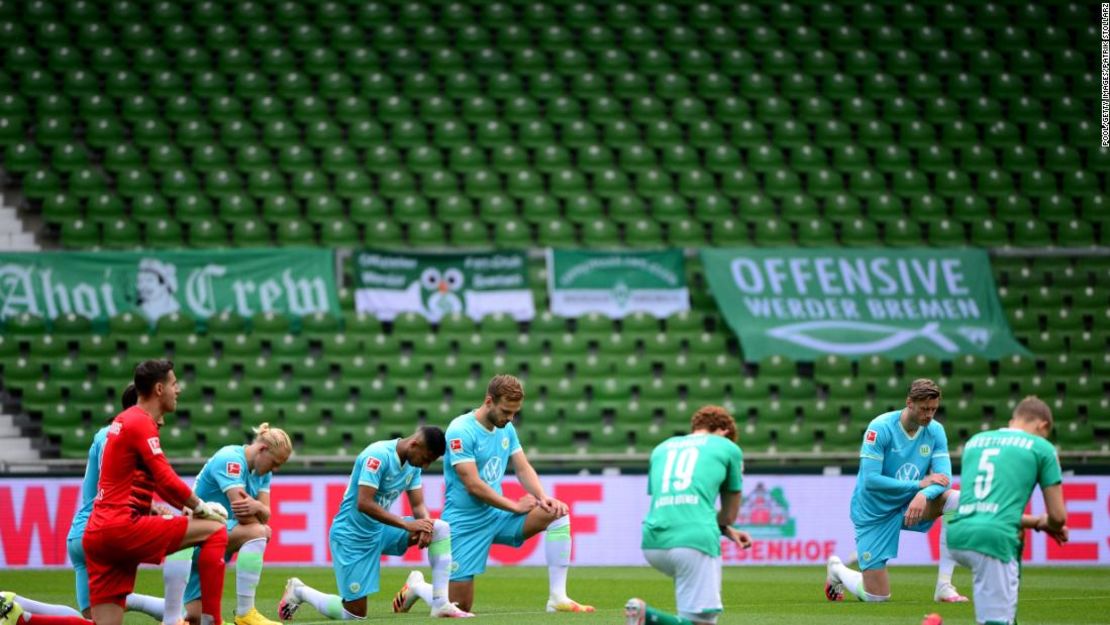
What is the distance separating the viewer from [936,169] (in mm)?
28391

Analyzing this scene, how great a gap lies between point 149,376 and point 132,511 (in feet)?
2.89

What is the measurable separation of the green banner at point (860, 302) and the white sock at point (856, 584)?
1141cm

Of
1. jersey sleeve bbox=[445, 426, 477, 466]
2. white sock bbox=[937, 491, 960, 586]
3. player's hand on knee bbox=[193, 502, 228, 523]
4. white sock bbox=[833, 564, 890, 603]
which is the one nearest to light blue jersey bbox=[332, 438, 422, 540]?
jersey sleeve bbox=[445, 426, 477, 466]

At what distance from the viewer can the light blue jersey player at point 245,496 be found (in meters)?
11.2

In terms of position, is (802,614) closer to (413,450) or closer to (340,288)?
(413,450)

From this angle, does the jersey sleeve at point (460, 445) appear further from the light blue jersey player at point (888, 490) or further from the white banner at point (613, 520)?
the white banner at point (613, 520)

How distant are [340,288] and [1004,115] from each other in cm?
1374

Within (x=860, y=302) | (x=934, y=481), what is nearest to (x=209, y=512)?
(x=934, y=481)

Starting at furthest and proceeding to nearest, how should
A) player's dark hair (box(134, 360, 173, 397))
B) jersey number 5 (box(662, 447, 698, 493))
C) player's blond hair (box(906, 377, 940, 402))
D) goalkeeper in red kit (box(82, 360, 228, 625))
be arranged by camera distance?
player's blond hair (box(906, 377, 940, 402)), player's dark hair (box(134, 360, 173, 397)), goalkeeper in red kit (box(82, 360, 228, 625)), jersey number 5 (box(662, 447, 698, 493))

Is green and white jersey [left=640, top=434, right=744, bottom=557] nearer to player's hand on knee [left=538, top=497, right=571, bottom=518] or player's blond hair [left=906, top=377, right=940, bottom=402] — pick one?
player's hand on knee [left=538, top=497, right=571, bottom=518]

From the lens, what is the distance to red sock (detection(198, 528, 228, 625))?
9883mm

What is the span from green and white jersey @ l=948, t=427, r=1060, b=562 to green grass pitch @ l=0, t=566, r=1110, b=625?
272 centimetres

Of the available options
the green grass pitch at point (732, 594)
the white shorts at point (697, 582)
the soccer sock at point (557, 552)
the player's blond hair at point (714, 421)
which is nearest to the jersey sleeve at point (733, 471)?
the player's blond hair at point (714, 421)

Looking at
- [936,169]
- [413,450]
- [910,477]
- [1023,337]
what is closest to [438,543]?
[413,450]
